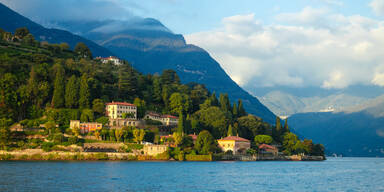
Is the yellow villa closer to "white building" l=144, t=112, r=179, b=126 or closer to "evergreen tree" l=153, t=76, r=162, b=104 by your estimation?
"white building" l=144, t=112, r=179, b=126

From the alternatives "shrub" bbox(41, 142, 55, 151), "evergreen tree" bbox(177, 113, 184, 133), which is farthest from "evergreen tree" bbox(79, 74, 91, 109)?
"evergreen tree" bbox(177, 113, 184, 133)

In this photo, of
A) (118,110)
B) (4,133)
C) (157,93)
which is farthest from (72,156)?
(157,93)

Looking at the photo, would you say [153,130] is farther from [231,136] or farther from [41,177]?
[41,177]

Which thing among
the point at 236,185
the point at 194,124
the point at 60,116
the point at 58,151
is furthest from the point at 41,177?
the point at 194,124

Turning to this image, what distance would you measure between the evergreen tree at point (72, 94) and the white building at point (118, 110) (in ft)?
27.0

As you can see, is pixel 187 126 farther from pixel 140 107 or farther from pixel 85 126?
pixel 85 126

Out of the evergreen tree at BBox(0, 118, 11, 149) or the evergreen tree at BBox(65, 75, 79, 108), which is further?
the evergreen tree at BBox(65, 75, 79, 108)

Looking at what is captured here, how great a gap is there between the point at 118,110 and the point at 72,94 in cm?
1208

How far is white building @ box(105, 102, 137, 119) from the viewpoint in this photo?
118062 mm

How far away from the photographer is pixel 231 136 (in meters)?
127

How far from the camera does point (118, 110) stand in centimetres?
11844

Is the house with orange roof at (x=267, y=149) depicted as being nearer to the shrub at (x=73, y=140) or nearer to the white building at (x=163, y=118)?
the white building at (x=163, y=118)

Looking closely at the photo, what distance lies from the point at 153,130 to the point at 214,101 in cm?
3957

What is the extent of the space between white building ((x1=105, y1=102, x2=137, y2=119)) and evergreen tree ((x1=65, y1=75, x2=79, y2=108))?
8229 millimetres
